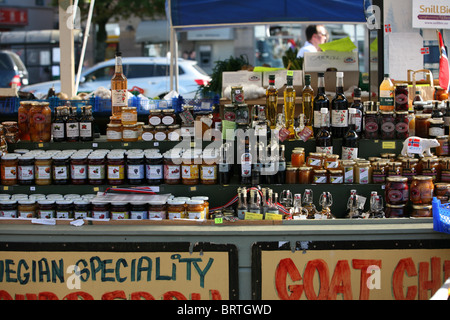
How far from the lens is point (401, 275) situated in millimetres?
3818

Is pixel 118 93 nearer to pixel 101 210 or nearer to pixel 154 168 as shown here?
pixel 154 168

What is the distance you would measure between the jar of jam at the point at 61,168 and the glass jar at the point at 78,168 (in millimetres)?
42

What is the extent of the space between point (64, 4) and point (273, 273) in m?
5.58

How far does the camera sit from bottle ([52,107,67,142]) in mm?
4938

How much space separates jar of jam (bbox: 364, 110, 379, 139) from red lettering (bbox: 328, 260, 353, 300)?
1.40 metres

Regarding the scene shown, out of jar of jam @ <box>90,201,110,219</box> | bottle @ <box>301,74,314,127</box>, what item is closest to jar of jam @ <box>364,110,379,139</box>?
bottle @ <box>301,74,314,127</box>

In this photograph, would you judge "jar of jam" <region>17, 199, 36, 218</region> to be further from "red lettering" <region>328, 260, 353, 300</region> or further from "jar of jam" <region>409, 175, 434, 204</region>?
"jar of jam" <region>409, 175, 434, 204</region>

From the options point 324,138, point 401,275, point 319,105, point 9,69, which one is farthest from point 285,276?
point 9,69

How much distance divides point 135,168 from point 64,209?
58cm

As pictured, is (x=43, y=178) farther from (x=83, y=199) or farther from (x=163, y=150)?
(x=163, y=150)

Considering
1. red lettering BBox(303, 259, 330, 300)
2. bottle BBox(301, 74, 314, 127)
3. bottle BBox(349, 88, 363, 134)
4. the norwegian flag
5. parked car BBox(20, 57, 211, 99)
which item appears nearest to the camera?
red lettering BBox(303, 259, 330, 300)

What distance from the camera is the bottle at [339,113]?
4773 millimetres

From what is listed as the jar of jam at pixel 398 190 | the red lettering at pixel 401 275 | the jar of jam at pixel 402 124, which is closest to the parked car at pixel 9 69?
the jar of jam at pixel 402 124
